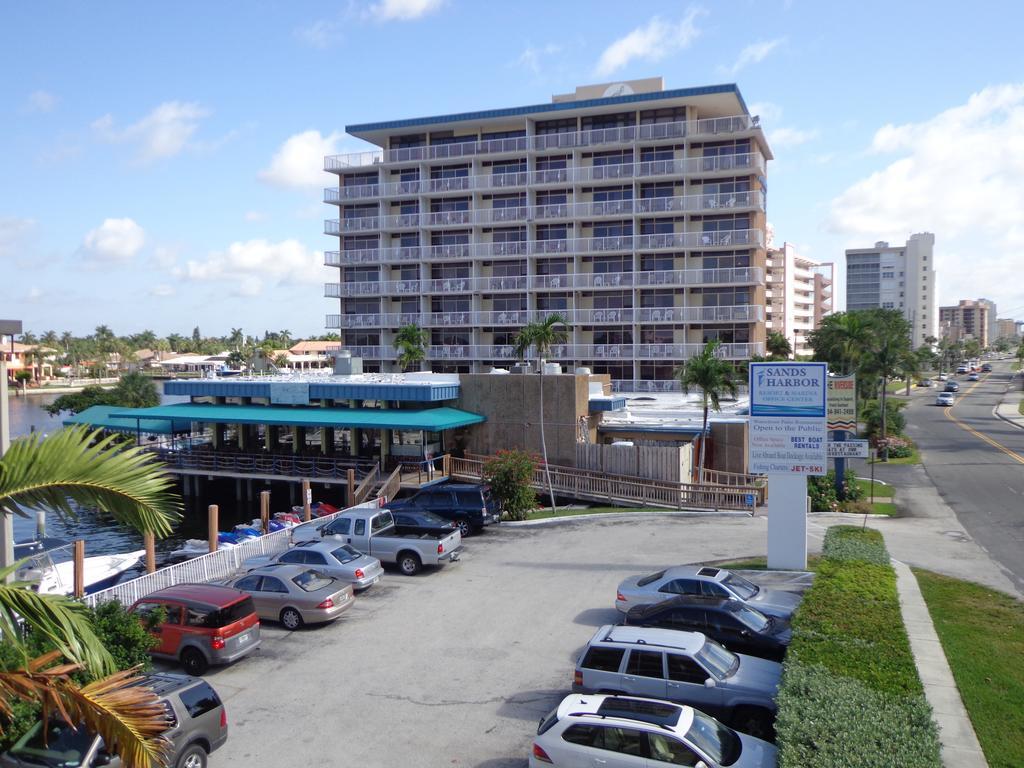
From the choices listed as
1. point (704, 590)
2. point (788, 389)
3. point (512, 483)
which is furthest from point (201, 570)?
point (788, 389)

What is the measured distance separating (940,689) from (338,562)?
13978 millimetres

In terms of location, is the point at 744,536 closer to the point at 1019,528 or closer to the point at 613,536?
the point at 613,536

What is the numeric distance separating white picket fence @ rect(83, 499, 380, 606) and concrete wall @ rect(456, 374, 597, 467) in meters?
13.7

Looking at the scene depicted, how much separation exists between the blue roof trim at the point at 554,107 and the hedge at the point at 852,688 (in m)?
52.4

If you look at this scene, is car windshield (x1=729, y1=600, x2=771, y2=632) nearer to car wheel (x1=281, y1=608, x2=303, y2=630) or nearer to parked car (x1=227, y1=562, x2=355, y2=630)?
parked car (x1=227, y1=562, x2=355, y2=630)

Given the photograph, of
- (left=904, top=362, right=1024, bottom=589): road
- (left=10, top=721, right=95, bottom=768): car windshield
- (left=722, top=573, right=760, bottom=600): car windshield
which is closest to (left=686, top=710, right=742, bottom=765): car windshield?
(left=722, top=573, right=760, bottom=600): car windshield

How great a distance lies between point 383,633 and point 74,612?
43.2 feet

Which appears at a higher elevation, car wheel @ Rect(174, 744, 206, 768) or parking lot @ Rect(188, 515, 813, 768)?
car wheel @ Rect(174, 744, 206, 768)

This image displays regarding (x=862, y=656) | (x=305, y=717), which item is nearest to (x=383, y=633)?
(x=305, y=717)

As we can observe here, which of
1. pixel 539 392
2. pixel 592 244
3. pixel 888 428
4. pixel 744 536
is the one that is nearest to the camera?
pixel 744 536

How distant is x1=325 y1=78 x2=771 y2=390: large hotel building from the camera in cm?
6231

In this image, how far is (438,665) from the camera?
16.0m

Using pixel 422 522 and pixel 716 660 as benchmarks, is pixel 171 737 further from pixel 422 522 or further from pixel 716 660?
pixel 422 522

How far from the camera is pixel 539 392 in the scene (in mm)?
37906
